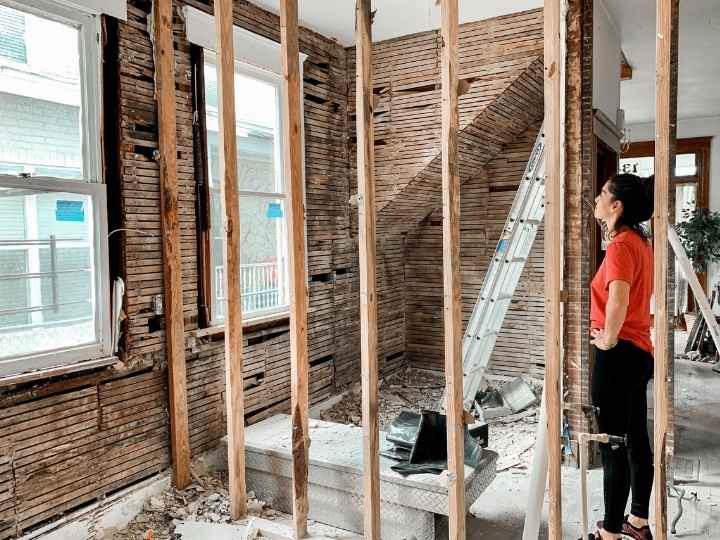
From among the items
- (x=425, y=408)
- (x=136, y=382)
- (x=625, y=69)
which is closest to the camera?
(x=136, y=382)

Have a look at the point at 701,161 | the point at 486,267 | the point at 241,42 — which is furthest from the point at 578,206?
the point at 701,161

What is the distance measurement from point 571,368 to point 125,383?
7.07ft

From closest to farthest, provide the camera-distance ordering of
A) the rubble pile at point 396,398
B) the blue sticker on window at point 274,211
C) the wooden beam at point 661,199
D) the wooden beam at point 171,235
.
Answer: the wooden beam at point 661,199
the wooden beam at point 171,235
the blue sticker on window at point 274,211
the rubble pile at point 396,398

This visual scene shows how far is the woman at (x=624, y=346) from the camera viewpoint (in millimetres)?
1977

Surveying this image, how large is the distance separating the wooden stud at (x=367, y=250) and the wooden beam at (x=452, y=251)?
0.27m

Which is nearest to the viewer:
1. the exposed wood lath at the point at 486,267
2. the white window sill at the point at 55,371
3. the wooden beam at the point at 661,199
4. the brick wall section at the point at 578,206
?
the wooden beam at the point at 661,199

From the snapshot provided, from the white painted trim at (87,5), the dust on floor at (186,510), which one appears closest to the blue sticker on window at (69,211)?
the white painted trim at (87,5)

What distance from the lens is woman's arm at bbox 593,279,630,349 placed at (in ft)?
6.28

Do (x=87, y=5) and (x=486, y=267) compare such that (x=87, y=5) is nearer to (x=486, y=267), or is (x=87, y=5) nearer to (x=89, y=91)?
(x=89, y=91)

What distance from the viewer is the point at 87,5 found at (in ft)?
7.48

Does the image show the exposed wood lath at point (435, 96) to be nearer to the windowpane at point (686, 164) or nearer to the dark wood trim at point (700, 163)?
the dark wood trim at point (700, 163)

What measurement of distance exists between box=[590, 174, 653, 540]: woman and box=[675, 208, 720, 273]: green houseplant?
5361 millimetres

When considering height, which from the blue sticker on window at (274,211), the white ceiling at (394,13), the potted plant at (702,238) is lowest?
the potted plant at (702,238)

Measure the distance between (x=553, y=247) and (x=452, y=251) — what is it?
305 millimetres
